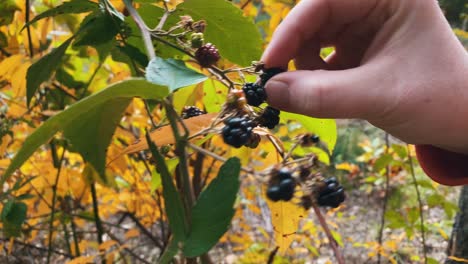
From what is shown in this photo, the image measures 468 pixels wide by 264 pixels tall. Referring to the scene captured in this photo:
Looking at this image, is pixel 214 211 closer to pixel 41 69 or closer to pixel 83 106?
pixel 83 106

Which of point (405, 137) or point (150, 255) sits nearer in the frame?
point (405, 137)

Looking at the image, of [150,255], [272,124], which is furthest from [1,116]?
[150,255]

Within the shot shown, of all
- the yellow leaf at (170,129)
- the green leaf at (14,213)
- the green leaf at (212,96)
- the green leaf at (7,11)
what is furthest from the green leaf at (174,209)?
the green leaf at (7,11)

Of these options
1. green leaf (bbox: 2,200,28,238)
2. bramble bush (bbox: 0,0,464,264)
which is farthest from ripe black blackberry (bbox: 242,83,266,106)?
green leaf (bbox: 2,200,28,238)

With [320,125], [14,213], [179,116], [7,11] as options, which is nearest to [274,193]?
[179,116]


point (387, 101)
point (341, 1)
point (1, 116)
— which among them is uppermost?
point (341, 1)

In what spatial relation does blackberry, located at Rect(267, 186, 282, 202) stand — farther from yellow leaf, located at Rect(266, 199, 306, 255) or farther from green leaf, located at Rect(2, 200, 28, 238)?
green leaf, located at Rect(2, 200, 28, 238)

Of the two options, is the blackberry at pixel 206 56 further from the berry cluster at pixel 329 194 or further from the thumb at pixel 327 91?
the berry cluster at pixel 329 194

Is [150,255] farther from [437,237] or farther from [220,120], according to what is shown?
[220,120]
